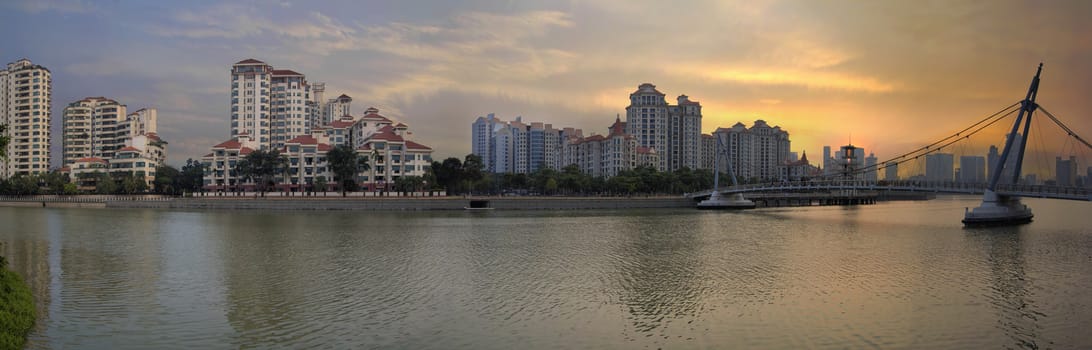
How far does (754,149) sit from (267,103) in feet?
344

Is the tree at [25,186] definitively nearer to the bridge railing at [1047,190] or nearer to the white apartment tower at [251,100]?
the white apartment tower at [251,100]

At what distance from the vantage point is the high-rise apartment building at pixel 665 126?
115688mm

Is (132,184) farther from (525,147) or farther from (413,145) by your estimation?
(525,147)

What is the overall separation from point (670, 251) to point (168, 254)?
65.9 feet

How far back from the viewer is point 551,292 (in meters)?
16.4

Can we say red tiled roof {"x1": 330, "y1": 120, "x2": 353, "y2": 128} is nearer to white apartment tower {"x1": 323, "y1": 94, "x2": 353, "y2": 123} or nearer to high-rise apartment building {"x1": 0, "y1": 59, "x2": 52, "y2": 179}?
white apartment tower {"x1": 323, "y1": 94, "x2": 353, "y2": 123}

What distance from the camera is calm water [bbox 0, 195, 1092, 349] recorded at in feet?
39.9

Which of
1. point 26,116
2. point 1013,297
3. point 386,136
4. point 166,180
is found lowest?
point 1013,297

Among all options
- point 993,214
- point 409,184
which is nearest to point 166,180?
point 409,184

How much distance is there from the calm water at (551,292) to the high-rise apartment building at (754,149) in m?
110

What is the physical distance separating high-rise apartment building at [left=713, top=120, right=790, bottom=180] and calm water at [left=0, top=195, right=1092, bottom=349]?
110264 mm

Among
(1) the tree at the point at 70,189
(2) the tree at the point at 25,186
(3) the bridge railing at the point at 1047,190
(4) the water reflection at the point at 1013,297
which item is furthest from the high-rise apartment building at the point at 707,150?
(2) the tree at the point at 25,186

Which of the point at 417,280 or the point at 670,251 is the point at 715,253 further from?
the point at 417,280

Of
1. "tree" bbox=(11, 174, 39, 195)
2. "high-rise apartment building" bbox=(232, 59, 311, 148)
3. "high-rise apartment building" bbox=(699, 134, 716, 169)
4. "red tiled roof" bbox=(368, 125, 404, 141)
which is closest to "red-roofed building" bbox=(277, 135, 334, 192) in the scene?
"red tiled roof" bbox=(368, 125, 404, 141)
